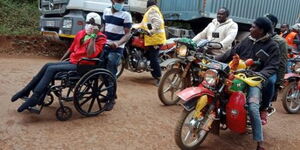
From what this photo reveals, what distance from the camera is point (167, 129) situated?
166 inches

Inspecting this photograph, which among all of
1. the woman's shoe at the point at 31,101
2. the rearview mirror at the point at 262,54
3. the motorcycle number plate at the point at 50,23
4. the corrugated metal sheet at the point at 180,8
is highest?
the corrugated metal sheet at the point at 180,8

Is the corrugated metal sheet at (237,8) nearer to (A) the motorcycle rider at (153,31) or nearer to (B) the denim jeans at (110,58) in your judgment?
(A) the motorcycle rider at (153,31)

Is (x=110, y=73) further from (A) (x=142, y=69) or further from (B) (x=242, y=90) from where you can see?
(A) (x=142, y=69)

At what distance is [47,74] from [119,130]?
111 cm

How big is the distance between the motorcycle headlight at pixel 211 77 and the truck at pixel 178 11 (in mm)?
4516

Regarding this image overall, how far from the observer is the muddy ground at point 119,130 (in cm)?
351

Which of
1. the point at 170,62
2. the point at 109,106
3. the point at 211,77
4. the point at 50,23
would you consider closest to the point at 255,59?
the point at 211,77

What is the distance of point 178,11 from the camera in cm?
1051

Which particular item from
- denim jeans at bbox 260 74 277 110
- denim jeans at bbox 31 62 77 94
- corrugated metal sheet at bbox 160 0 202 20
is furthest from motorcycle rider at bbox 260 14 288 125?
corrugated metal sheet at bbox 160 0 202 20

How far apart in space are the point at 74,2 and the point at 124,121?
13.7 feet

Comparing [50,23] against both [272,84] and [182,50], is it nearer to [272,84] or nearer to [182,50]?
[182,50]

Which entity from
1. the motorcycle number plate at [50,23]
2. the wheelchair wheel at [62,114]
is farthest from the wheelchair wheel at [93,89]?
the motorcycle number plate at [50,23]

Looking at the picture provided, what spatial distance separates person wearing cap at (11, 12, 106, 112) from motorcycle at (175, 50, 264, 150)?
53.3 inches

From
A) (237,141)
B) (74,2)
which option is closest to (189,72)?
(237,141)
